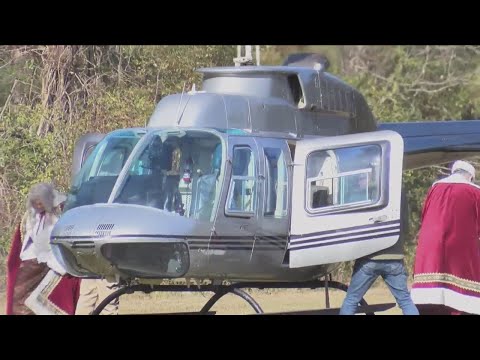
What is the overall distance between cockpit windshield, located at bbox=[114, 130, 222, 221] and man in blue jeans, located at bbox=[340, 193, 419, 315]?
1.47 metres

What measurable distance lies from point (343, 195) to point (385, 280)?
0.92m

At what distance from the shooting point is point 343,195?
35.7 ft

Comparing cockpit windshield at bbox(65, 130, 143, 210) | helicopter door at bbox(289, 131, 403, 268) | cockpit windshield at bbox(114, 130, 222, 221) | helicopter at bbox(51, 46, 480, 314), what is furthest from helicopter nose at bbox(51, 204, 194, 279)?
helicopter door at bbox(289, 131, 403, 268)

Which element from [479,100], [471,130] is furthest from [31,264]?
[479,100]

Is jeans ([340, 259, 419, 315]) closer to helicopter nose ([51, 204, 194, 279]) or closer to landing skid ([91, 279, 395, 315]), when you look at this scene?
landing skid ([91, 279, 395, 315])

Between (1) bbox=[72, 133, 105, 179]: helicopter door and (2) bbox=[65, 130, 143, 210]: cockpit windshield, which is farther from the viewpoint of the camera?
(1) bbox=[72, 133, 105, 179]: helicopter door

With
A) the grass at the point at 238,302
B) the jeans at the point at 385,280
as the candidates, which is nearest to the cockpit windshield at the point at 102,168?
the jeans at the point at 385,280

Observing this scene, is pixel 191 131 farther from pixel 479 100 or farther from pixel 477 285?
pixel 479 100

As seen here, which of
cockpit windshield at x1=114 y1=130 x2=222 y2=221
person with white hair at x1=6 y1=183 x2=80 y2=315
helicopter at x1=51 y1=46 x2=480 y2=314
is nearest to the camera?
helicopter at x1=51 y1=46 x2=480 y2=314

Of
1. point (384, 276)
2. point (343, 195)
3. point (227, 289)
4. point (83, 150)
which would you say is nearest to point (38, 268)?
point (83, 150)

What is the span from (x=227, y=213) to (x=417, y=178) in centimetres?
1080

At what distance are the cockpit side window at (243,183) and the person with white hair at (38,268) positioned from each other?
1952 mm

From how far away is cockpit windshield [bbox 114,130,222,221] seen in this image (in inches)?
A: 409

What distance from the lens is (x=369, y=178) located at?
1084 cm
